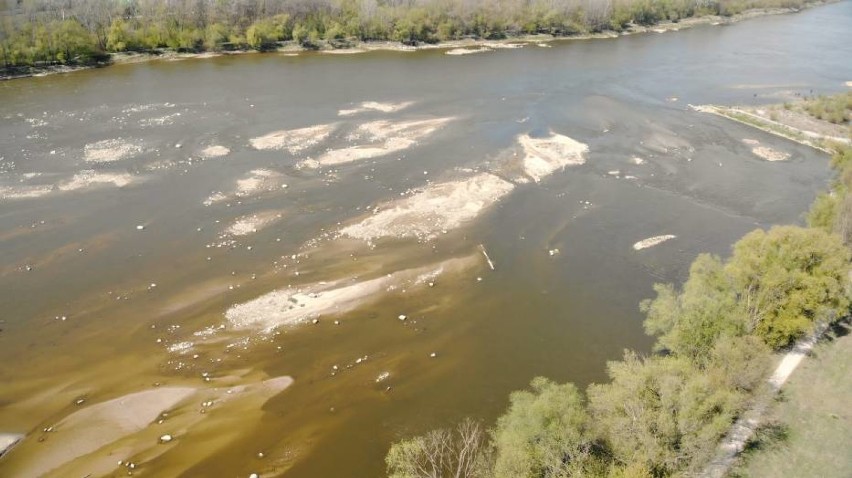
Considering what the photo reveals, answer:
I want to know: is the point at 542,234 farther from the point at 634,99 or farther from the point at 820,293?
the point at 634,99

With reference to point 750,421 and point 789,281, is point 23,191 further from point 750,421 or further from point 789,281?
point 789,281

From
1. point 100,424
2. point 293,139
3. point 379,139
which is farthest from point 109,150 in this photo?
Answer: point 100,424

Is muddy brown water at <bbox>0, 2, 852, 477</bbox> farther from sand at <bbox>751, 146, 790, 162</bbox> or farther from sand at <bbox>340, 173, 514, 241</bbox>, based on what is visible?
sand at <bbox>340, 173, 514, 241</bbox>

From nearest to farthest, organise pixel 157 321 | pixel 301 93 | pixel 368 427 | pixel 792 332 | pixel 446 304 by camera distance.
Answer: pixel 368 427
pixel 792 332
pixel 157 321
pixel 446 304
pixel 301 93

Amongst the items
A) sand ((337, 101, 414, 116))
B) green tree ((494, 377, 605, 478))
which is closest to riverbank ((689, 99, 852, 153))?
sand ((337, 101, 414, 116))

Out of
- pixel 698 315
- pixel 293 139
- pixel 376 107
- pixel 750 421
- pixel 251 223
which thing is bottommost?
pixel 750 421

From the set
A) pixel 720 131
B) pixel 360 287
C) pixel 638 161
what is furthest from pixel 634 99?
pixel 360 287

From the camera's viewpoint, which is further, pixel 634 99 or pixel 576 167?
pixel 634 99
